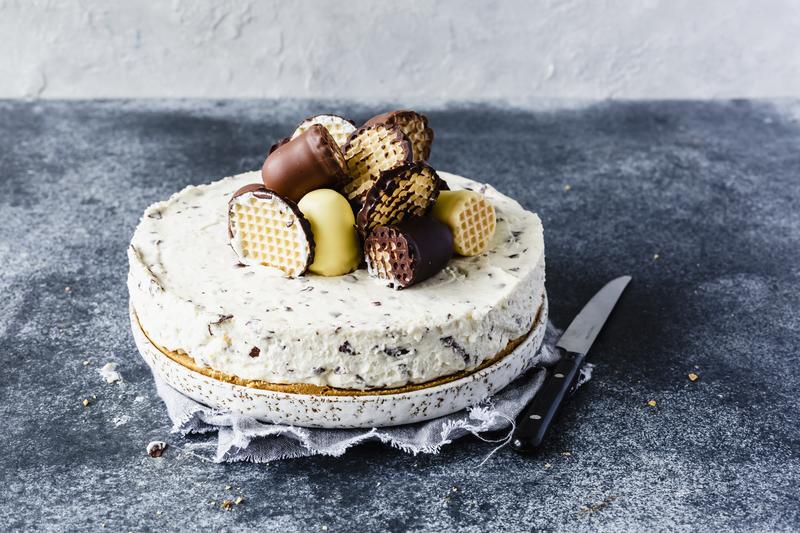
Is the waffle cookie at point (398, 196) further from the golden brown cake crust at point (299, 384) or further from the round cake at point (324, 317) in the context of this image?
the golden brown cake crust at point (299, 384)

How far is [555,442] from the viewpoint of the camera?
1925mm

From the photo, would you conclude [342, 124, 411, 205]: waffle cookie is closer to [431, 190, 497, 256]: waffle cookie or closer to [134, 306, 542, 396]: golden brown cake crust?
[431, 190, 497, 256]: waffle cookie

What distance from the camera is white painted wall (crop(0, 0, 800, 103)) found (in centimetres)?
387

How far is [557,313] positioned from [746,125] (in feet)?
5.78

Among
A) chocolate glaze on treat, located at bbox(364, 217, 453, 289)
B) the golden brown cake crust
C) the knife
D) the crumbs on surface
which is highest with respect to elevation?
chocolate glaze on treat, located at bbox(364, 217, 453, 289)

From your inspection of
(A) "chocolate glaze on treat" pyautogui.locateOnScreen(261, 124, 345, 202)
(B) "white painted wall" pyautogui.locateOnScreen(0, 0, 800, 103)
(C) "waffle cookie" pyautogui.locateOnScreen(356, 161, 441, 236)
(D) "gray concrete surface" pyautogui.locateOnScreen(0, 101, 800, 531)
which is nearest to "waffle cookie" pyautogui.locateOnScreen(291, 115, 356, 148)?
(A) "chocolate glaze on treat" pyautogui.locateOnScreen(261, 124, 345, 202)

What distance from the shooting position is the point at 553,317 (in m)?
2.39

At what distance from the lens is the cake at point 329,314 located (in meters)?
1.78

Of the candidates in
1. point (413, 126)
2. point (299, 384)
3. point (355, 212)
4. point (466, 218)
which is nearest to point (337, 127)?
point (413, 126)

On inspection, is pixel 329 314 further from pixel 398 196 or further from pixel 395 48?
pixel 395 48

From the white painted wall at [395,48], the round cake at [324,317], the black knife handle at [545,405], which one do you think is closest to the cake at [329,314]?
the round cake at [324,317]

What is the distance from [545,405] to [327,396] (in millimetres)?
457

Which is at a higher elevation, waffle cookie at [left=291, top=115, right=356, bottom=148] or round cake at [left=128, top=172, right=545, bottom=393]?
waffle cookie at [left=291, top=115, right=356, bottom=148]

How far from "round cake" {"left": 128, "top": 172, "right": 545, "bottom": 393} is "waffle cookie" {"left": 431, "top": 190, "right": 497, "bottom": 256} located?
3cm
